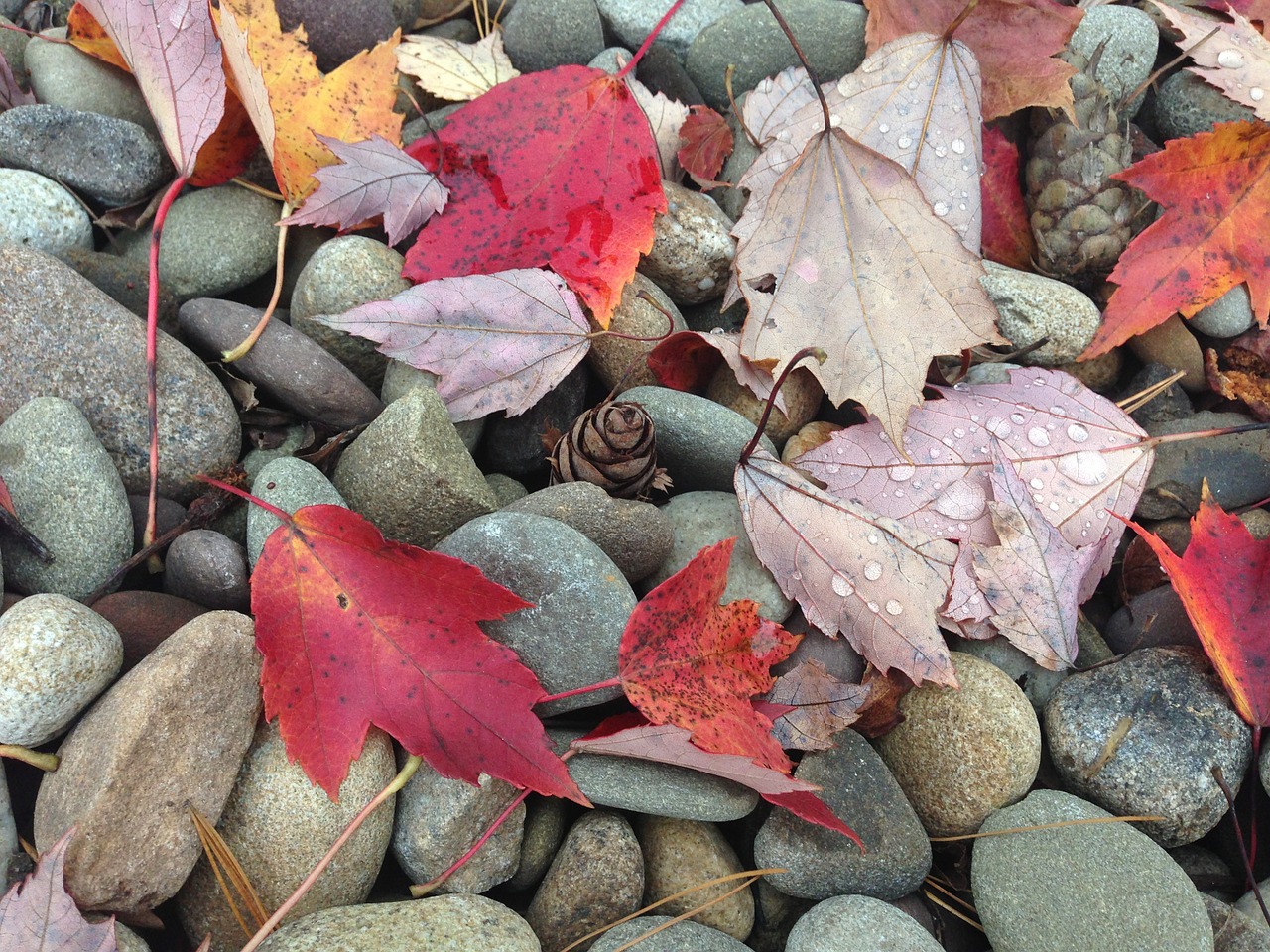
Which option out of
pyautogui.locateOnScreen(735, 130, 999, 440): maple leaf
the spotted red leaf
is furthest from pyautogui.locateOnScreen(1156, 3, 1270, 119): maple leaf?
the spotted red leaf

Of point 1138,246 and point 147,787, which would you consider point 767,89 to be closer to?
point 1138,246

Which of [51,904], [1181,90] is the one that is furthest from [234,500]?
[1181,90]

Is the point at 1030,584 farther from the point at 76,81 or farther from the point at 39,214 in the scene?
the point at 76,81

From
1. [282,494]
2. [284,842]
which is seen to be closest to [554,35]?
[282,494]

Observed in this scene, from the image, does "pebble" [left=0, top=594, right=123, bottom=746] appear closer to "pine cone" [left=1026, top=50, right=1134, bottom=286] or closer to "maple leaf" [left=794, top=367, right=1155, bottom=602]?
"maple leaf" [left=794, top=367, right=1155, bottom=602]

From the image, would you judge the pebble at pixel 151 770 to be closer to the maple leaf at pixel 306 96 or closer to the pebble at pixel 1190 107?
the maple leaf at pixel 306 96

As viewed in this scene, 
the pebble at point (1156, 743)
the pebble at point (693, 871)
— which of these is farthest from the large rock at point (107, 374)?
the pebble at point (1156, 743)
